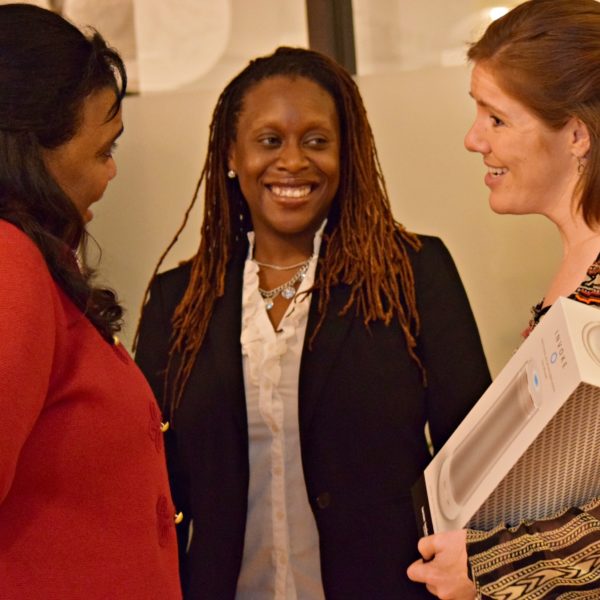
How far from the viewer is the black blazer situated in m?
2.21

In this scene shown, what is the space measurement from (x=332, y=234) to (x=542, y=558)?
1.28 meters

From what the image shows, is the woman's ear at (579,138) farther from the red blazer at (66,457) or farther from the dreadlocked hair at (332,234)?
the red blazer at (66,457)

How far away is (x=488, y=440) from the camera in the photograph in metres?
1.34

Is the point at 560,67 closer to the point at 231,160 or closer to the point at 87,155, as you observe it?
the point at 87,155

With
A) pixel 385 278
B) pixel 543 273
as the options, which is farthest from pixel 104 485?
pixel 543 273

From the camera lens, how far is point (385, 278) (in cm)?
234

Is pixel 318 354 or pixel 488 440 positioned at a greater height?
pixel 488 440

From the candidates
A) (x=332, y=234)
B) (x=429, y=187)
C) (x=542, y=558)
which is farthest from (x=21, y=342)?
(x=429, y=187)

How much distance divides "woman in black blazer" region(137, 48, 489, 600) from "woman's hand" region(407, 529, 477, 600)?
2.43 ft

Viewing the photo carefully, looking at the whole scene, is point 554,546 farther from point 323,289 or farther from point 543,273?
point 543,273

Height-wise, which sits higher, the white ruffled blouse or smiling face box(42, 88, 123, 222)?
smiling face box(42, 88, 123, 222)

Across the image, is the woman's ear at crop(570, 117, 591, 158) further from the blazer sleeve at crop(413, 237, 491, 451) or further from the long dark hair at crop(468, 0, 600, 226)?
the blazer sleeve at crop(413, 237, 491, 451)

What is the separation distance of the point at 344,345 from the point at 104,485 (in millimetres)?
951

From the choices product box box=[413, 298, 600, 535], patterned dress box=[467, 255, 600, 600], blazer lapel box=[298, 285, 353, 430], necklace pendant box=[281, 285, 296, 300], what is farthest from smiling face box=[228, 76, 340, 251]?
patterned dress box=[467, 255, 600, 600]
